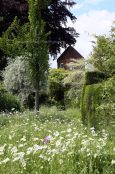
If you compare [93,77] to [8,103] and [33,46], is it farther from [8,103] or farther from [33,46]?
[8,103]

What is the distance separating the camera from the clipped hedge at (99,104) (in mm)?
8711

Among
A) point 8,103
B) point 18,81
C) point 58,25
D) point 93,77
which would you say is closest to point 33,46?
point 8,103

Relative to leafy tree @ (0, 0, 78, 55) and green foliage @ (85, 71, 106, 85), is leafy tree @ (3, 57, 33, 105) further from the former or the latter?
green foliage @ (85, 71, 106, 85)

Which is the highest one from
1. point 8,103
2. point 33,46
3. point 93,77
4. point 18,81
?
point 33,46

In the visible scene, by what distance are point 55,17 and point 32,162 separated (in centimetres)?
2497

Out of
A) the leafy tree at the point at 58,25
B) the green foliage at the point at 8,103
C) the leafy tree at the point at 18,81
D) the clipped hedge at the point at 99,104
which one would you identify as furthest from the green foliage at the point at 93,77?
the leafy tree at the point at 58,25

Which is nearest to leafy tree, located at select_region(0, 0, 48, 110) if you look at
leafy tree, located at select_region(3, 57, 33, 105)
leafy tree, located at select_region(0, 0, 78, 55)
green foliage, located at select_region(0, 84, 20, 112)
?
green foliage, located at select_region(0, 84, 20, 112)

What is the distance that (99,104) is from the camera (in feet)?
32.0

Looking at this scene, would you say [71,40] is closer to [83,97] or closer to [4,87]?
[4,87]

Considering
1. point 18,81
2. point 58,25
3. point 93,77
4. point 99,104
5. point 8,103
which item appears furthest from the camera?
point 58,25

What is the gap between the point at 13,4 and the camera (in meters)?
27.1

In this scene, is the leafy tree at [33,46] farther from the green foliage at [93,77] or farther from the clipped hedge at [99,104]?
the clipped hedge at [99,104]

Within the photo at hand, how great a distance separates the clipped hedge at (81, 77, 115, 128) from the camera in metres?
8.71

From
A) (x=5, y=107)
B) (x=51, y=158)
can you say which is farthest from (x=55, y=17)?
(x=51, y=158)
